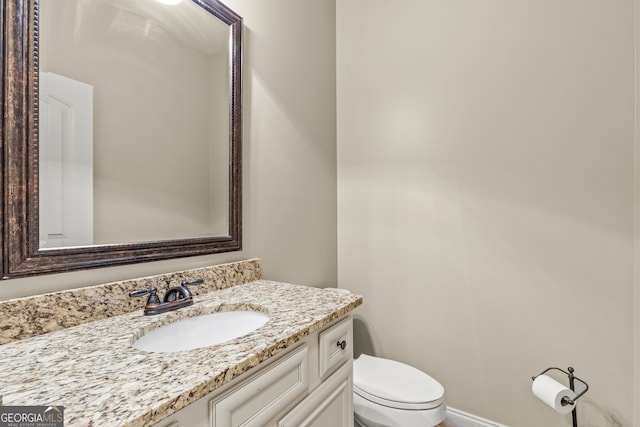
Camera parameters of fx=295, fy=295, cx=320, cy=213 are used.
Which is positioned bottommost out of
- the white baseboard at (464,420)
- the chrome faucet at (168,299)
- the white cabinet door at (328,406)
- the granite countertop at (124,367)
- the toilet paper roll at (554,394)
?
the white baseboard at (464,420)

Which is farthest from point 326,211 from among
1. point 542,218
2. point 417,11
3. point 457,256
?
point 417,11

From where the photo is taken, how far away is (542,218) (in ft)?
4.63

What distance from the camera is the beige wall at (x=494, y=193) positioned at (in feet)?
4.24

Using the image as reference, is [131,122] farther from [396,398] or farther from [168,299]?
[396,398]

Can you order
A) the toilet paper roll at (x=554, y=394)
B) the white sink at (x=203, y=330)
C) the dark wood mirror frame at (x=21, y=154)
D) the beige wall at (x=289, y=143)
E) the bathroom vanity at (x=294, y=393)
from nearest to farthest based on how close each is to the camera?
the bathroom vanity at (x=294, y=393)
the dark wood mirror frame at (x=21, y=154)
the white sink at (x=203, y=330)
the toilet paper roll at (x=554, y=394)
the beige wall at (x=289, y=143)

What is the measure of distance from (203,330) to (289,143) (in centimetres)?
104

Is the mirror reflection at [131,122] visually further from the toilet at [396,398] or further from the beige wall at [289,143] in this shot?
the toilet at [396,398]

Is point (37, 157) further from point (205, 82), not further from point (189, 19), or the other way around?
point (189, 19)

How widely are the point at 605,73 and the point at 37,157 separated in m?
2.11

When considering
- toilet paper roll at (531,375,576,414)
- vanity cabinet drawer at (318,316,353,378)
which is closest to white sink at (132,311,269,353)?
vanity cabinet drawer at (318,316,353,378)

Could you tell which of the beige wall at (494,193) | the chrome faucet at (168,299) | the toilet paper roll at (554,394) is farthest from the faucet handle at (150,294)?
the toilet paper roll at (554,394)

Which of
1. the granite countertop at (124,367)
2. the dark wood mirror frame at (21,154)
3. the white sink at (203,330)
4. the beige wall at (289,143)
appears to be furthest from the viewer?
the beige wall at (289,143)

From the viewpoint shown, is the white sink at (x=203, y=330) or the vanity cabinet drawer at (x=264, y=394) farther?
the white sink at (x=203, y=330)

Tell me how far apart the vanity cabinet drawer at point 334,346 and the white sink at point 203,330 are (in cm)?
20
